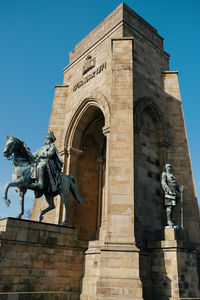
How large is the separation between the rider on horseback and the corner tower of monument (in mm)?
1913

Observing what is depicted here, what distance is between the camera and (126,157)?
10.0m

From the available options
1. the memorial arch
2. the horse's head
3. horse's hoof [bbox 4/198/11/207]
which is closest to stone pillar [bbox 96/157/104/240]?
the memorial arch

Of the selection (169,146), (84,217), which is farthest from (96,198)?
(169,146)

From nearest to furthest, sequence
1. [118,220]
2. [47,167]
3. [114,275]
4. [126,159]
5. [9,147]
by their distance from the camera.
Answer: [114,275] → [118,220] → [9,147] → [126,159] → [47,167]

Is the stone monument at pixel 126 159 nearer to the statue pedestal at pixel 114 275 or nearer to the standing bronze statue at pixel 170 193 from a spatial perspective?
the statue pedestal at pixel 114 275

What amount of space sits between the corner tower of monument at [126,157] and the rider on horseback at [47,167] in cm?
191

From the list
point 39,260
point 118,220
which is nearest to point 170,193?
point 118,220

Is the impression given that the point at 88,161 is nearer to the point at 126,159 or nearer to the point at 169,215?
the point at 126,159

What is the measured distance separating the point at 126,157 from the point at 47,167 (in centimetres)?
290

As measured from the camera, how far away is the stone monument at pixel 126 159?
8859 millimetres

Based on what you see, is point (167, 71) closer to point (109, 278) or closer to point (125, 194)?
point (125, 194)

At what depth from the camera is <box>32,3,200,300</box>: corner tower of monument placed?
886 centimetres

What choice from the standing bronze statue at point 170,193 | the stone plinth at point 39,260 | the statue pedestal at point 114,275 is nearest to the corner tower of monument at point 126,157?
the statue pedestal at point 114,275

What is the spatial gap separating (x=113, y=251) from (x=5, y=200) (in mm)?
3848
